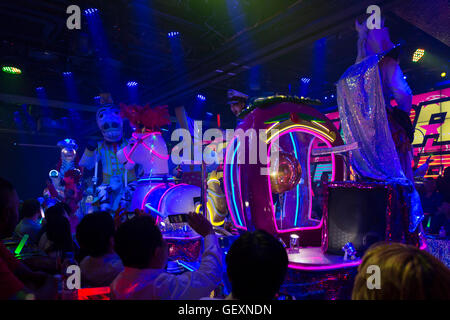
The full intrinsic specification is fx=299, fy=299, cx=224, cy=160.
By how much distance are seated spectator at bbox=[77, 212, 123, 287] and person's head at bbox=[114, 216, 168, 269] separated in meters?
0.61

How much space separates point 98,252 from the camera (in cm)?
210

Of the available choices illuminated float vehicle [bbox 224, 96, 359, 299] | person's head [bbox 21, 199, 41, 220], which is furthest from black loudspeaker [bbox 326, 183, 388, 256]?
person's head [bbox 21, 199, 41, 220]

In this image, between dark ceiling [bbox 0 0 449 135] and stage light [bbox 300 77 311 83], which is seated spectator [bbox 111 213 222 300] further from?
stage light [bbox 300 77 311 83]

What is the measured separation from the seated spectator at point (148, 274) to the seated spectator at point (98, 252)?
57 cm

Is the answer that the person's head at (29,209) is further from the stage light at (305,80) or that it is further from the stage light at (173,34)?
the stage light at (305,80)

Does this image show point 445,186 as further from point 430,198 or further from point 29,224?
point 29,224

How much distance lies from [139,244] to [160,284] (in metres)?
0.22

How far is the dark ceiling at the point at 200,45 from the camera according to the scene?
484 centimetres

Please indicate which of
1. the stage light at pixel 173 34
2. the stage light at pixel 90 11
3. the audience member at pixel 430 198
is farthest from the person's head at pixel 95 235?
the audience member at pixel 430 198

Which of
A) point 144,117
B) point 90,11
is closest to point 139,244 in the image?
point 144,117

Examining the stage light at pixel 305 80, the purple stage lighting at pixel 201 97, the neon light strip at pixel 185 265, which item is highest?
the stage light at pixel 305 80

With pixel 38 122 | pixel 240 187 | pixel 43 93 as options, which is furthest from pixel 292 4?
pixel 38 122

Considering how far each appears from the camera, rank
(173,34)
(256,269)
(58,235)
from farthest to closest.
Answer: (173,34), (58,235), (256,269)

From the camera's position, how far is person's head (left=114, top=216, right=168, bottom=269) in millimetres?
1485
